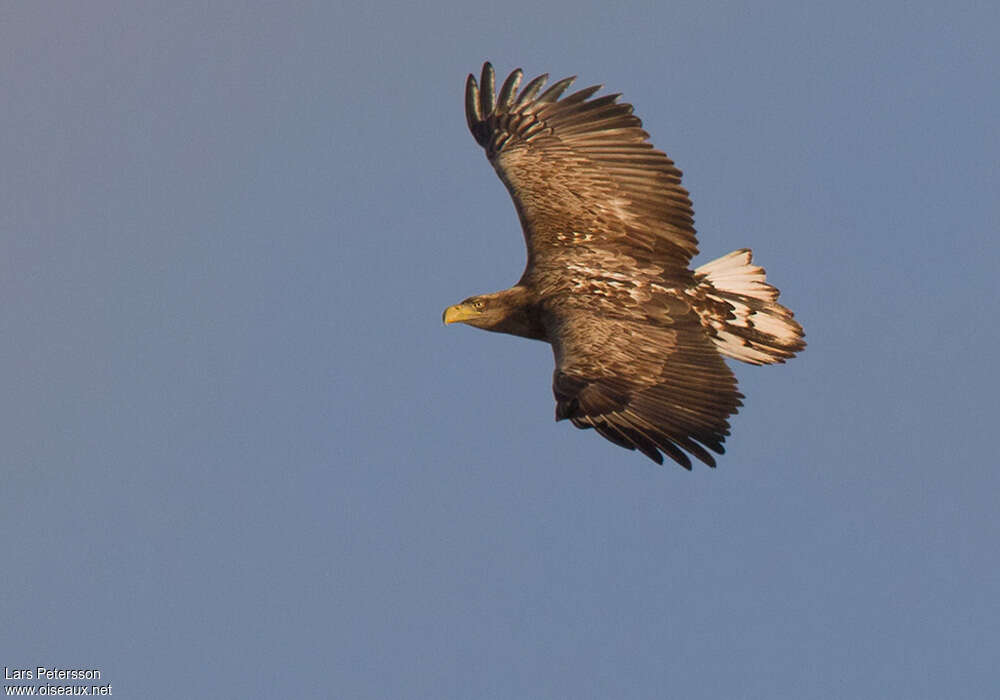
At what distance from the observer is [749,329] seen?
15062mm

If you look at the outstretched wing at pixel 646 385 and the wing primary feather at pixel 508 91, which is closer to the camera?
the outstretched wing at pixel 646 385

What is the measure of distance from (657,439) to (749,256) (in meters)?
3.36

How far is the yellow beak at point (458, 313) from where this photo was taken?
15555mm

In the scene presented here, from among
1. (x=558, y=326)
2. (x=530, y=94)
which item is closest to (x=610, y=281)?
(x=558, y=326)

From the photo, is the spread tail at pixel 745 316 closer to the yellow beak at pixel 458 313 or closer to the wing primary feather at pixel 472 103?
the yellow beak at pixel 458 313

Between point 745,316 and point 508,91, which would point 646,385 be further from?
point 508,91

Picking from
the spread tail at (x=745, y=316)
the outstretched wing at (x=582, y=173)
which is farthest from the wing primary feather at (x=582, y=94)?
the spread tail at (x=745, y=316)

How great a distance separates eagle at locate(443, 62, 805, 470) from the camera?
13023 millimetres

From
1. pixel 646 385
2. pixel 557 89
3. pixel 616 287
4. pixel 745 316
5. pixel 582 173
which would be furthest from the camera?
pixel 557 89

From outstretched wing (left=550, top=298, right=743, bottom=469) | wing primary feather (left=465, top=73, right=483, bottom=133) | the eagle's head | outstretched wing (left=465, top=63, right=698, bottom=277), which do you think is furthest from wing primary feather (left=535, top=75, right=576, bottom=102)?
outstretched wing (left=550, top=298, right=743, bottom=469)

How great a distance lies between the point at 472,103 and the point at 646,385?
15.9ft

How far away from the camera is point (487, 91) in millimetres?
16859

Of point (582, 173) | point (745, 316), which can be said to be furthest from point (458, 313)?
point (745, 316)

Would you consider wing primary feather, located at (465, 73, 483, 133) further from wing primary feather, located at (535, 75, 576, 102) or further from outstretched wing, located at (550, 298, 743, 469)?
outstretched wing, located at (550, 298, 743, 469)
